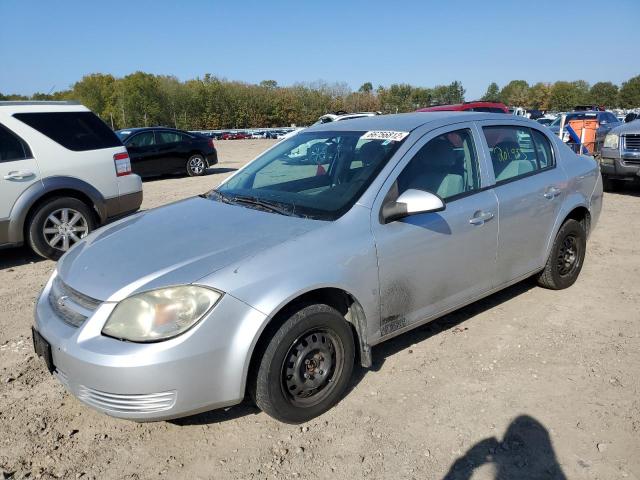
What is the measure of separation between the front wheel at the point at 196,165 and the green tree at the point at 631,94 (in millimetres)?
101882

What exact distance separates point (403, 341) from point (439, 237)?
3.21ft

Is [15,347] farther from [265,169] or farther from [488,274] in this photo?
[488,274]

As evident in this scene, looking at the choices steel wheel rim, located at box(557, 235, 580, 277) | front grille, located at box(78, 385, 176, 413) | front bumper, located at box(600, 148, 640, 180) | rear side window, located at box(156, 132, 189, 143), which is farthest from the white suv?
front bumper, located at box(600, 148, 640, 180)

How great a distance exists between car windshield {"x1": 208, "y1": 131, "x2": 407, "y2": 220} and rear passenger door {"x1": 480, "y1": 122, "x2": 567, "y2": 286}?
98cm

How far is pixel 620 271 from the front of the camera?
5465mm

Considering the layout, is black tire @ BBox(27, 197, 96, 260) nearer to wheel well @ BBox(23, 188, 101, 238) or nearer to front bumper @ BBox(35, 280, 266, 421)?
wheel well @ BBox(23, 188, 101, 238)

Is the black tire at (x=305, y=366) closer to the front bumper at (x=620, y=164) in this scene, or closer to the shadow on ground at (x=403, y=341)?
the shadow on ground at (x=403, y=341)

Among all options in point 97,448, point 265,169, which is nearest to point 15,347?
point 97,448

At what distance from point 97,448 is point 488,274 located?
9.17 ft

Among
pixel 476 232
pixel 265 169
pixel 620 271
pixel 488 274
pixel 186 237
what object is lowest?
pixel 620 271

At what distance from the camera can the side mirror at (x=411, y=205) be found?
10.1 ft

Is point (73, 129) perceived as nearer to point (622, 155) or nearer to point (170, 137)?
point (170, 137)

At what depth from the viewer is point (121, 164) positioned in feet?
21.9

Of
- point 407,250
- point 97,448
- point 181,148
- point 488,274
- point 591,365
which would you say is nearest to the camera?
point 97,448
